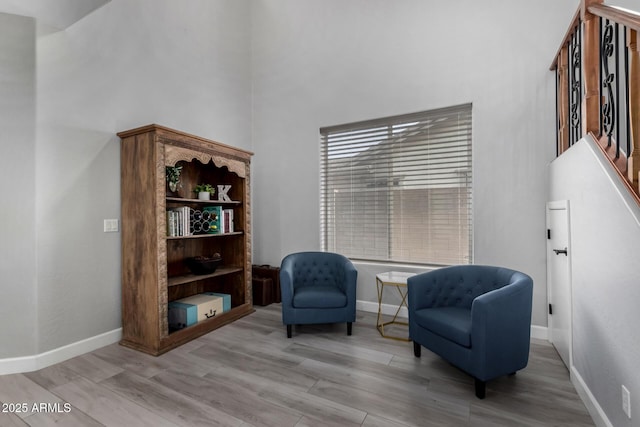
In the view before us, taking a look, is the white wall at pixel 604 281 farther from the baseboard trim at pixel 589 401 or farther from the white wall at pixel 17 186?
the white wall at pixel 17 186

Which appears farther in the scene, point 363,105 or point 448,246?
point 363,105

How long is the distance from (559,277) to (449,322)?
109 cm

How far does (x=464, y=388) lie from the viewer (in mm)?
2059

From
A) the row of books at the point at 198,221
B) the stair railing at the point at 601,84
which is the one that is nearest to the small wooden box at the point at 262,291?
the row of books at the point at 198,221

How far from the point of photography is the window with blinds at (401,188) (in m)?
3.26

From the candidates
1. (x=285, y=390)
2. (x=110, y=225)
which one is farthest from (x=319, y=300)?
(x=110, y=225)

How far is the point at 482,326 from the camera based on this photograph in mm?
1911

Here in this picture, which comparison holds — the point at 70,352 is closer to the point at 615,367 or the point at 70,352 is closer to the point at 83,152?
the point at 83,152

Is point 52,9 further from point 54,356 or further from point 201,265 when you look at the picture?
point 54,356

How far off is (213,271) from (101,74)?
2245 mm

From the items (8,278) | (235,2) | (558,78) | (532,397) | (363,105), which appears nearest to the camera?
(532,397)

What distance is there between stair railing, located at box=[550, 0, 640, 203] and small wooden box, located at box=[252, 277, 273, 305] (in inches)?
140

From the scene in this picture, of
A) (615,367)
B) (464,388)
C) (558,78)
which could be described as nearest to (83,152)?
(464,388)

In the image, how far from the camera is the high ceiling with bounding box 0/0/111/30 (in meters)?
2.22
